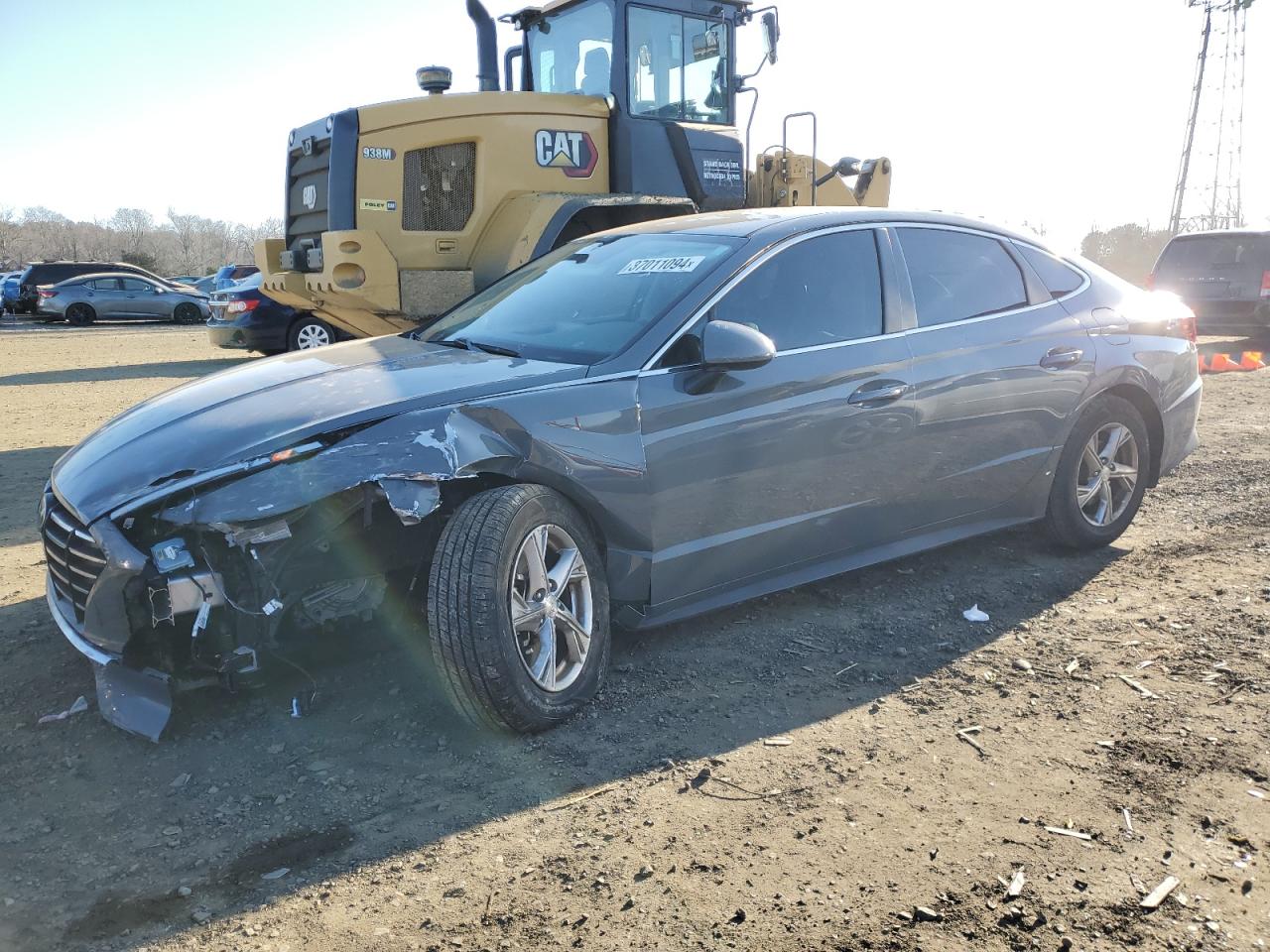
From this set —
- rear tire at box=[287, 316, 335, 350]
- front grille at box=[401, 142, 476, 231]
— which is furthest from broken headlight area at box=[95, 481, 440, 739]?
rear tire at box=[287, 316, 335, 350]

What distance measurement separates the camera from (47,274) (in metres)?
28.6

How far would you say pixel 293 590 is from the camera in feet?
10.5

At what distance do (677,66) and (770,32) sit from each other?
96cm

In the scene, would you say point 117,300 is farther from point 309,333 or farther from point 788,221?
point 788,221

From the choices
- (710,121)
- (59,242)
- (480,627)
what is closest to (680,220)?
(480,627)

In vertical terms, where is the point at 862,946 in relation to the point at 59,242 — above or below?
below

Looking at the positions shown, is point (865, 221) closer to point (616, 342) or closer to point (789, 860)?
point (616, 342)

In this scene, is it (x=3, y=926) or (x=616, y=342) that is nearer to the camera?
(x=3, y=926)

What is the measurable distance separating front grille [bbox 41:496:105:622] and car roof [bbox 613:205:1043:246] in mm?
2577

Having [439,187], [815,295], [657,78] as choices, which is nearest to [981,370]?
[815,295]

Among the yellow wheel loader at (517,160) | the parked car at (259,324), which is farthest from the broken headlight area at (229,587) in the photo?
the parked car at (259,324)

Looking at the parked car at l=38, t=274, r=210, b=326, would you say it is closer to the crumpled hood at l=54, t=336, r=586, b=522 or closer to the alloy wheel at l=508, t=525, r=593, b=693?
the crumpled hood at l=54, t=336, r=586, b=522

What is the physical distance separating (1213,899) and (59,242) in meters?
106

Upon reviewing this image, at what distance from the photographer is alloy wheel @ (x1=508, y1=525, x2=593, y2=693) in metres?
3.30
